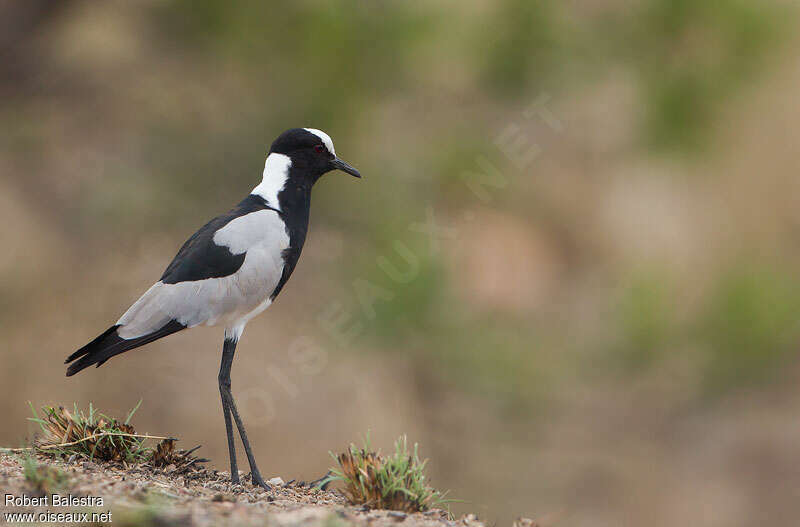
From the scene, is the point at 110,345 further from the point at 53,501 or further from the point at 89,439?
the point at 53,501

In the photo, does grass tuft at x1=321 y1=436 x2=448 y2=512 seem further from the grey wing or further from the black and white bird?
the grey wing

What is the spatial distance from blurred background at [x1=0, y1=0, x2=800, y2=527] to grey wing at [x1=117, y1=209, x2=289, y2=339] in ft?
6.14

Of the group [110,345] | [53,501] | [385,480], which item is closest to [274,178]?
[110,345]

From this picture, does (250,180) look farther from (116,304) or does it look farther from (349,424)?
(349,424)

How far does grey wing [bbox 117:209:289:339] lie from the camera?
1852 mm

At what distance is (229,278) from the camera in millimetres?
1896

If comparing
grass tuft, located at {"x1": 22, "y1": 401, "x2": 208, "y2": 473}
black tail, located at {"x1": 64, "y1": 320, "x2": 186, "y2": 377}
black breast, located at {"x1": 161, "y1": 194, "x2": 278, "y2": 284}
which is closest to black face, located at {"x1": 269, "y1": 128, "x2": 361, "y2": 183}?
black breast, located at {"x1": 161, "y1": 194, "x2": 278, "y2": 284}

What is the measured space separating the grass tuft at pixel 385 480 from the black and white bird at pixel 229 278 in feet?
1.11

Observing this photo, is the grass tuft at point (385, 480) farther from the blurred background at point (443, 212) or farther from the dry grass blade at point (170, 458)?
the blurred background at point (443, 212)

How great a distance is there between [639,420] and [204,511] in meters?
3.59

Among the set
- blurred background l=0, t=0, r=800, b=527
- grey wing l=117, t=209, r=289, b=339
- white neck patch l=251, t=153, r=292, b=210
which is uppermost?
blurred background l=0, t=0, r=800, b=527

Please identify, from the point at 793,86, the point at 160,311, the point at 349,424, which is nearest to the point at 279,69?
the point at 349,424

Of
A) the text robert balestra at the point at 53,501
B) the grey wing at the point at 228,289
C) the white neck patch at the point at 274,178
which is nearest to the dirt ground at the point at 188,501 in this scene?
the text robert balestra at the point at 53,501

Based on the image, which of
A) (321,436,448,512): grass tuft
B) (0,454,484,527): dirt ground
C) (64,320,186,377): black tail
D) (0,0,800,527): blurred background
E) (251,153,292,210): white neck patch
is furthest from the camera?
(0,0,800,527): blurred background
